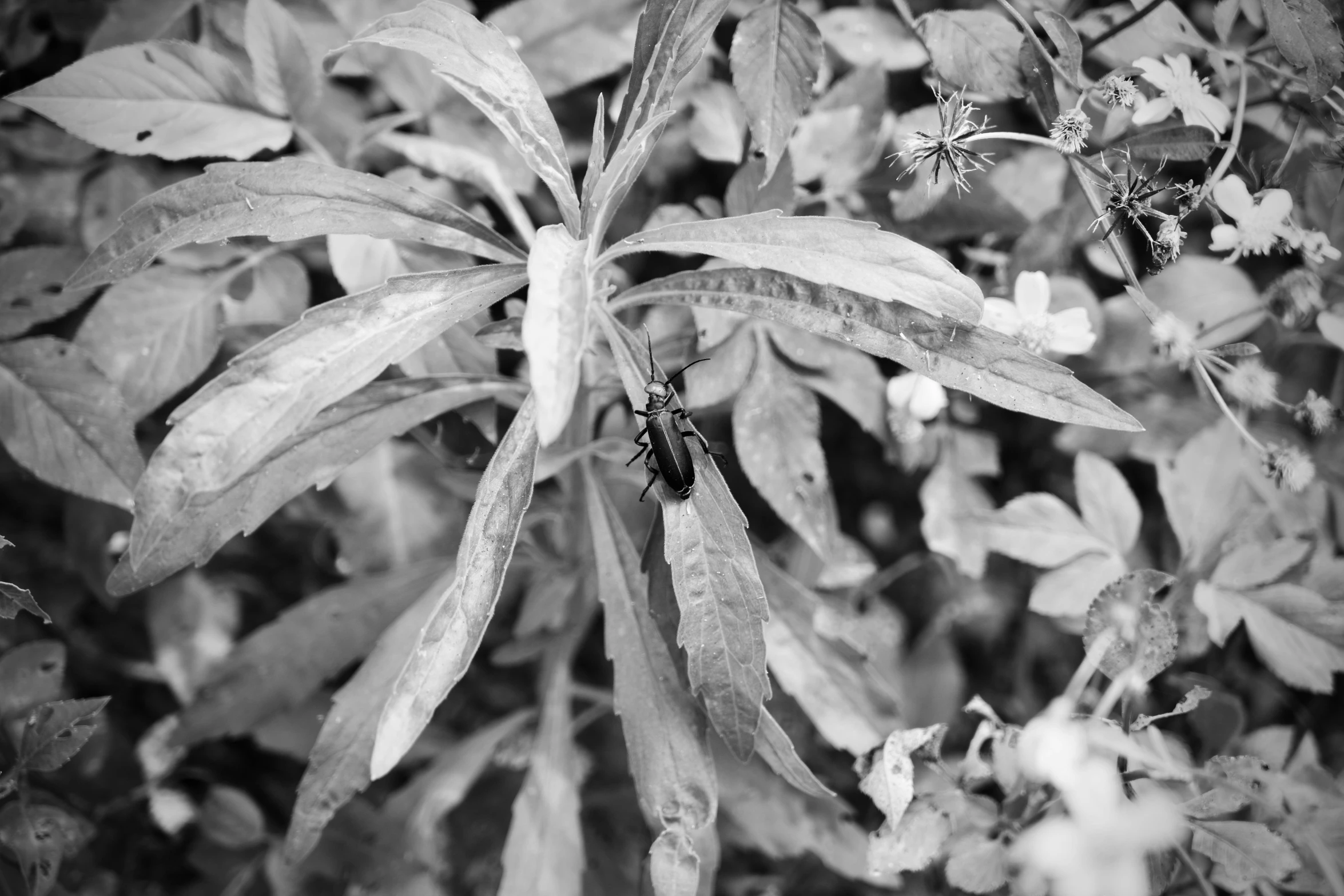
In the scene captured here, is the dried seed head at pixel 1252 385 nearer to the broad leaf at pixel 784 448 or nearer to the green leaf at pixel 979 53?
the green leaf at pixel 979 53

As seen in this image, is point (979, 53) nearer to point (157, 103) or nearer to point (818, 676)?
point (818, 676)

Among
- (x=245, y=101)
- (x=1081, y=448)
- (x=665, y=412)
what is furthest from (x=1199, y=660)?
(x=245, y=101)

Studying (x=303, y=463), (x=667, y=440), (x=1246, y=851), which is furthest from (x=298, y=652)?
(x=1246, y=851)

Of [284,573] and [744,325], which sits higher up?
[744,325]

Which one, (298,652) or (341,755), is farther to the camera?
(298,652)

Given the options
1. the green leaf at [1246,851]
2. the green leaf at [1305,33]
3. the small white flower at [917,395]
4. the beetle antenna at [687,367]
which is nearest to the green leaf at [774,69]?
the beetle antenna at [687,367]

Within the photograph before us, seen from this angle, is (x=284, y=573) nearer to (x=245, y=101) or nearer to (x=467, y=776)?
(x=467, y=776)
